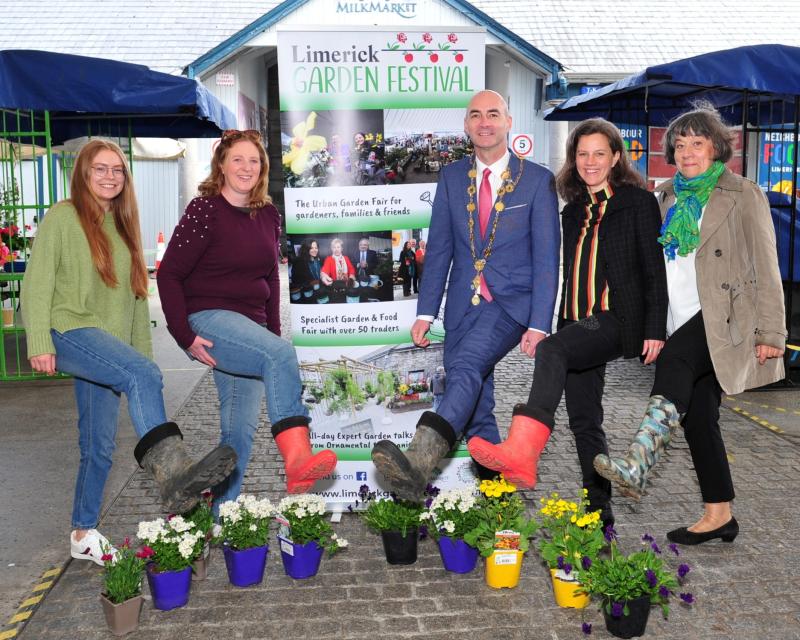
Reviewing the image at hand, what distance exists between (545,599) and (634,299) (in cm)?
139

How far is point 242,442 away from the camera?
167 inches

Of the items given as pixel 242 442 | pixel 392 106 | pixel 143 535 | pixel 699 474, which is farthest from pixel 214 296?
pixel 699 474

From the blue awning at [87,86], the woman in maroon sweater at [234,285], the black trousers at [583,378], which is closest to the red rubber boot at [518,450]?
the black trousers at [583,378]

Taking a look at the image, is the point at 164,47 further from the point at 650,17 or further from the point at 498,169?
the point at 498,169

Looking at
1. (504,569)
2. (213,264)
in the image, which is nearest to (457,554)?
(504,569)

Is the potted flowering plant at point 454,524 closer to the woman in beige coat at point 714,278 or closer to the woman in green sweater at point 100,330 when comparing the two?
the woman in beige coat at point 714,278

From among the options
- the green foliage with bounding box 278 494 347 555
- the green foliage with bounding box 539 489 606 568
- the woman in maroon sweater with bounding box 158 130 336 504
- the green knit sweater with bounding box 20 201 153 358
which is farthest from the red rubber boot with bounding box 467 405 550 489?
the green knit sweater with bounding box 20 201 153 358

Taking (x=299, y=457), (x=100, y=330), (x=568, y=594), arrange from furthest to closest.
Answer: (x=100, y=330) → (x=568, y=594) → (x=299, y=457)

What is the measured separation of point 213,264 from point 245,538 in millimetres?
1239

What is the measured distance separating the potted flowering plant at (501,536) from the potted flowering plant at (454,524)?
51 mm

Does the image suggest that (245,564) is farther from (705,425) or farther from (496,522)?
(705,425)

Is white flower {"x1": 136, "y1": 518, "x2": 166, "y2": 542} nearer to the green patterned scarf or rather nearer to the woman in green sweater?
the woman in green sweater

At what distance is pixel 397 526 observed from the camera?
415cm

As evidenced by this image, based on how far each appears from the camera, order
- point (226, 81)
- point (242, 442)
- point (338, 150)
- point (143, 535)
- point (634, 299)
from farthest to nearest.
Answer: point (226, 81)
point (338, 150)
point (242, 442)
point (634, 299)
point (143, 535)
